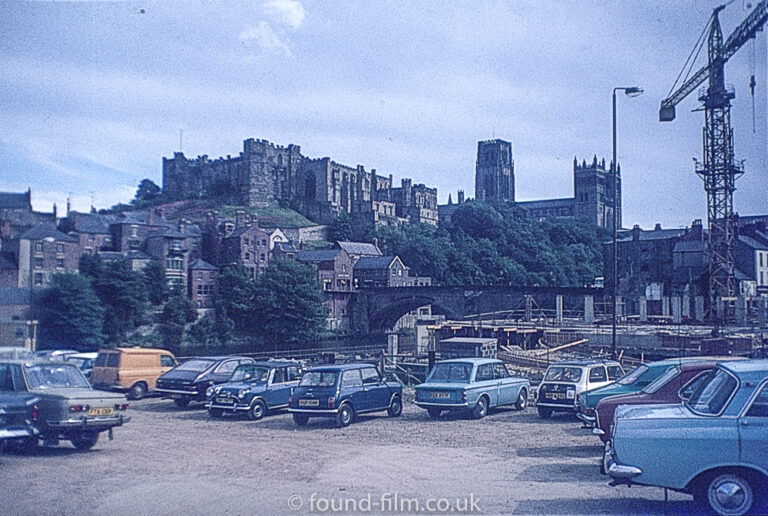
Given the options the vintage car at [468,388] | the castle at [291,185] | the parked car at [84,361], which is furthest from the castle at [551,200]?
the vintage car at [468,388]

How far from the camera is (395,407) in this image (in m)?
17.4

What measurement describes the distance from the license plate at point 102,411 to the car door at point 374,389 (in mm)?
6215

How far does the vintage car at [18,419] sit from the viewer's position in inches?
438

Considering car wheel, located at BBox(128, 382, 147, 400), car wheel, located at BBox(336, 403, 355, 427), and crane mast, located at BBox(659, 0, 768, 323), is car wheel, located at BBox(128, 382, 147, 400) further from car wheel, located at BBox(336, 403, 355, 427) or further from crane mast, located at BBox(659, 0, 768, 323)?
crane mast, located at BBox(659, 0, 768, 323)

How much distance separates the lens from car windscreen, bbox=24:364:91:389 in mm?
11984

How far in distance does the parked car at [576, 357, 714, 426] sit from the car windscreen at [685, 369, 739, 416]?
5137mm

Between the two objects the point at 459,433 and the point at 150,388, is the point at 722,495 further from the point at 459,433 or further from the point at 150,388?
the point at 150,388

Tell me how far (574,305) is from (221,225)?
4225 centimetres

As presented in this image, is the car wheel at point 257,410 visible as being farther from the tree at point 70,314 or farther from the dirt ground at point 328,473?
the tree at point 70,314

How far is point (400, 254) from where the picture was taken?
10250 centimetres

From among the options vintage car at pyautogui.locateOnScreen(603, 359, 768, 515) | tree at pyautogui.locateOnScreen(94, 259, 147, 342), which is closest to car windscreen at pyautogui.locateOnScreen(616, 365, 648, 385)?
vintage car at pyautogui.locateOnScreen(603, 359, 768, 515)

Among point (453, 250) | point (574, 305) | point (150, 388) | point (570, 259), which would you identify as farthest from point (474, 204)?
point (150, 388)

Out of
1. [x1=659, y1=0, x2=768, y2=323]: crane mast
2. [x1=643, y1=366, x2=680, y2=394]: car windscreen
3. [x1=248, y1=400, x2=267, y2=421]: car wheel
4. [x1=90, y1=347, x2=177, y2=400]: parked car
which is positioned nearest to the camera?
[x1=643, y1=366, x2=680, y2=394]: car windscreen

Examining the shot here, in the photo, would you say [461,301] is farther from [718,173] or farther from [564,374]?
[564,374]
